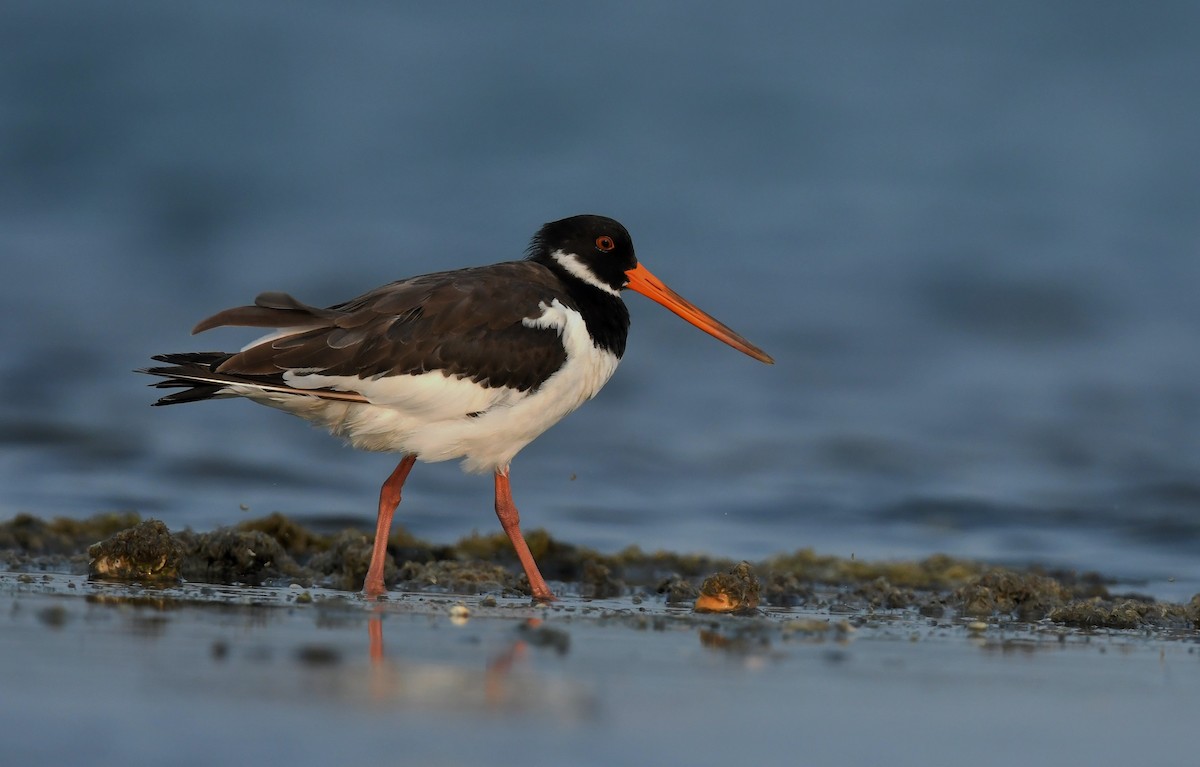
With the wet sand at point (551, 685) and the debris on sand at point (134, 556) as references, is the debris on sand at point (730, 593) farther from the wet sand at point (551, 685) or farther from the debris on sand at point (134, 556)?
the debris on sand at point (134, 556)

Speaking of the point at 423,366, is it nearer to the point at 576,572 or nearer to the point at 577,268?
the point at 577,268

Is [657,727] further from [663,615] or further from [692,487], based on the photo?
[692,487]

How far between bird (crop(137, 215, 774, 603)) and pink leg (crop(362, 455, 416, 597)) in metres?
0.01

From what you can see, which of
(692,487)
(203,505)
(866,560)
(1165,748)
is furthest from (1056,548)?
(1165,748)

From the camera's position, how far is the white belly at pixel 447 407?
21.6ft

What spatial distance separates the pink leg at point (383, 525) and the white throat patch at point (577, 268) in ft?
4.57

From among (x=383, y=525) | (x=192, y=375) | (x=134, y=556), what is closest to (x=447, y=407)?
(x=383, y=525)

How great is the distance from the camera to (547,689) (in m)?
3.62

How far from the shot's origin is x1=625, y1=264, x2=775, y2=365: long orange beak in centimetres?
807

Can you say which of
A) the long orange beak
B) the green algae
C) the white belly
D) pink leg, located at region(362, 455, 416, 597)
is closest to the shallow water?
the green algae

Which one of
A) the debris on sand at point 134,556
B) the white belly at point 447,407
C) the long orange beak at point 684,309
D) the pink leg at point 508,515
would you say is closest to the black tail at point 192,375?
the white belly at point 447,407

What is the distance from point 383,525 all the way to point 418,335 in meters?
1.15

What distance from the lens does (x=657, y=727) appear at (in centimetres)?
329

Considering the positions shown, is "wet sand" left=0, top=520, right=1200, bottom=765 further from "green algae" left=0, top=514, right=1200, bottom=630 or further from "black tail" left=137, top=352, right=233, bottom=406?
"black tail" left=137, top=352, right=233, bottom=406
